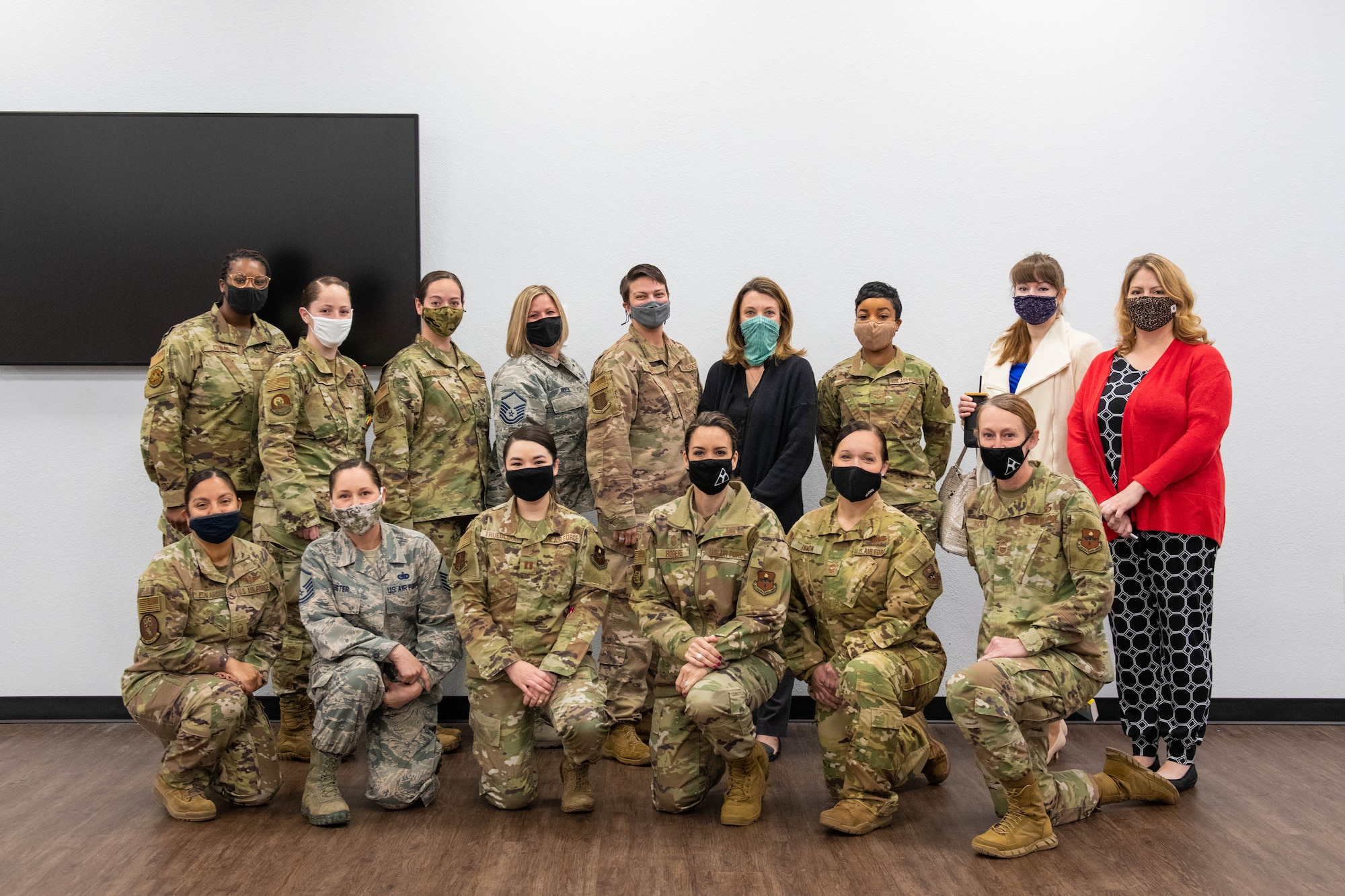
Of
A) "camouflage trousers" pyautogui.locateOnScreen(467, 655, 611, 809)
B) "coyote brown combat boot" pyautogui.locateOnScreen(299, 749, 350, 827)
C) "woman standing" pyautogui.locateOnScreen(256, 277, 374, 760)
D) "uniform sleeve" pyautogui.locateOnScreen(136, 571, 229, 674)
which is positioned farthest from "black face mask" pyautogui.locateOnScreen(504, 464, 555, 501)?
"uniform sleeve" pyautogui.locateOnScreen(136, 571, 229, 674)

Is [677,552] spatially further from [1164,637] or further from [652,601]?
[1164,637]

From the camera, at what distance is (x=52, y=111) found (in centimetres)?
457

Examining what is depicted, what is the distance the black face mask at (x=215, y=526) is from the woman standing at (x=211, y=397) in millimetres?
499

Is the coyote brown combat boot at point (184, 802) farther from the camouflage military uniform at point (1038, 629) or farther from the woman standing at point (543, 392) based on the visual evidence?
the camouflage military uniform at point (1038, 629)

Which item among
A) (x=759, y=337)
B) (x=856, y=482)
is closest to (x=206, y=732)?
(x=856, y=482)

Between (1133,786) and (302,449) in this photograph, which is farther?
(302,449)

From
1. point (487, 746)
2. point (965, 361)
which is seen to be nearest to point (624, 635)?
point (487, 746)

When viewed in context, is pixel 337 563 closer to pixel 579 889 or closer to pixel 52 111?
pixel 579 889

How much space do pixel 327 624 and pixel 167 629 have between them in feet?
1.72

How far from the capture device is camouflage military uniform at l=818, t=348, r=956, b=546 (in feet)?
13.2

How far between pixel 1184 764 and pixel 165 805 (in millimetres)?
3520

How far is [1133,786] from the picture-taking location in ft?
11.3

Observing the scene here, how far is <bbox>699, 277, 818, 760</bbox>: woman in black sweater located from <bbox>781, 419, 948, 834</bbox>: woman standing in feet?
1.34

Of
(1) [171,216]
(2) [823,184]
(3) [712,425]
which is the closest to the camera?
(3) [712,425]
